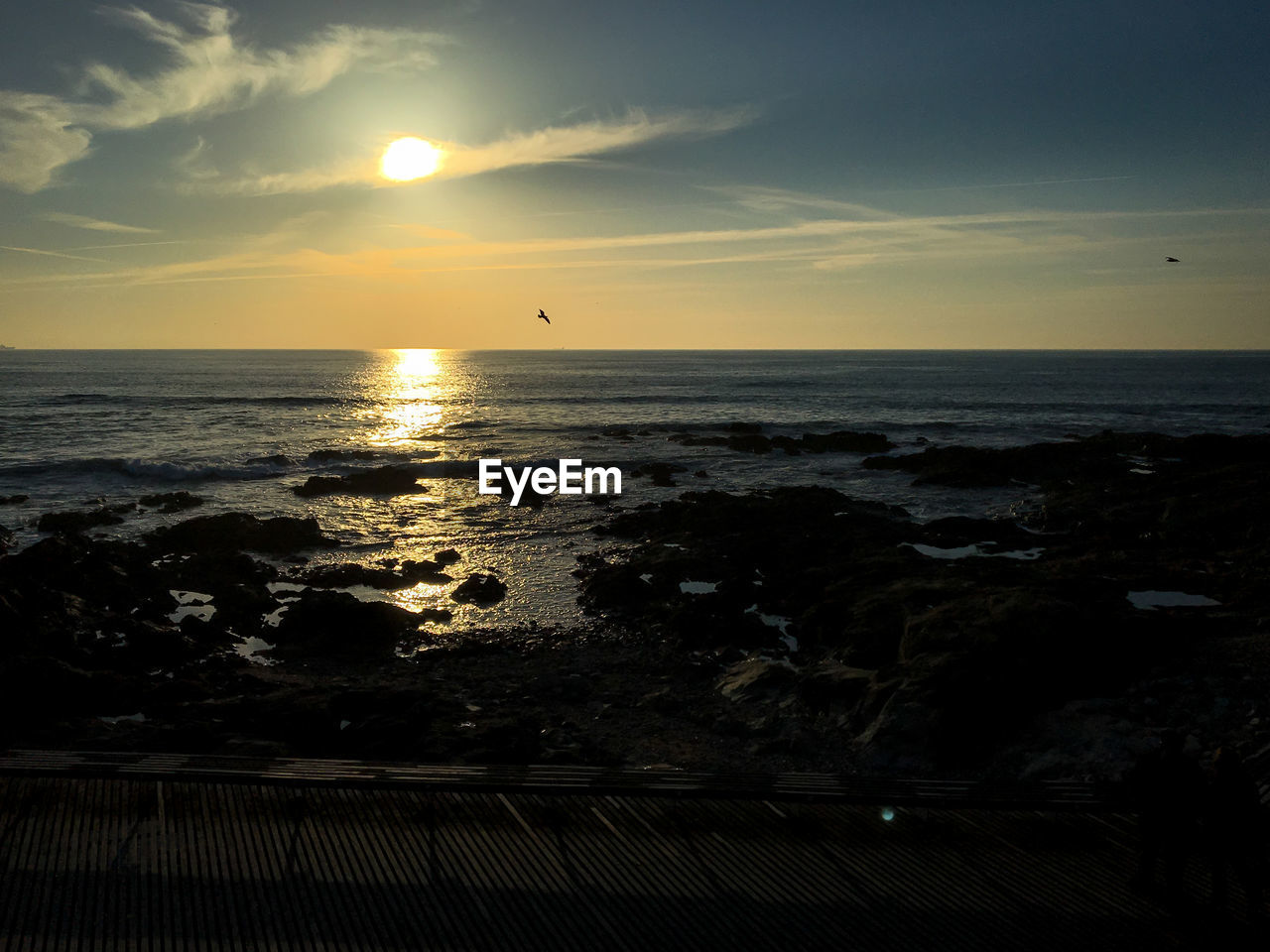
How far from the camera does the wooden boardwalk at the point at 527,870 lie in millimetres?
7320

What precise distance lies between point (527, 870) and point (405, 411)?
81107 mm

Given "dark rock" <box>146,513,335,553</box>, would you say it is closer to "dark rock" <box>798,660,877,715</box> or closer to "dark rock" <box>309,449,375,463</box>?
"dark rock" <box>798,660,877,715</box>

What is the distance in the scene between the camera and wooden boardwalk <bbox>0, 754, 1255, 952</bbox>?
732 cm

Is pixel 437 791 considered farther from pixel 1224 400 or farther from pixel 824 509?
pixel 1224 400

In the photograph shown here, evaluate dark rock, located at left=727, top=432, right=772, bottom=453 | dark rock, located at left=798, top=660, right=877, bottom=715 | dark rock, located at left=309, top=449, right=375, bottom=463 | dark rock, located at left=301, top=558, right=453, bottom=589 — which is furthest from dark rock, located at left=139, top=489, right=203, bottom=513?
dark rock, located at left=727, top=432, right=772, bottom=453

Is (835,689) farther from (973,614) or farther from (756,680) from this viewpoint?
(973,614)

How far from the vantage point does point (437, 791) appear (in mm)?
9562

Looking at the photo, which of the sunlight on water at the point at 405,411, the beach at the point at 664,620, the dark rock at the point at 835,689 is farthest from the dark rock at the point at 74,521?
the sunlight on water at the point at 405,411

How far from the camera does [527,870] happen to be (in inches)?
322

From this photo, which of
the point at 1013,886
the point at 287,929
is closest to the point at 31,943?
the point at 287,929

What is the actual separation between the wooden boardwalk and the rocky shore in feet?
9.18

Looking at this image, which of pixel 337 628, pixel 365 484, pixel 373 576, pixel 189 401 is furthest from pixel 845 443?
pixel 189 401

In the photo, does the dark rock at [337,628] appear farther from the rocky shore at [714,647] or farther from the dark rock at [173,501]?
the dark rock at [173,501]

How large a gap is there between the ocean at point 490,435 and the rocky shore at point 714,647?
2523 mm
